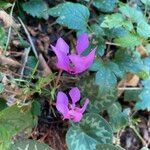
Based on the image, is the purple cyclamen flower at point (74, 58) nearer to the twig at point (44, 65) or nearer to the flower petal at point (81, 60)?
the flower petal at point (81, 60)

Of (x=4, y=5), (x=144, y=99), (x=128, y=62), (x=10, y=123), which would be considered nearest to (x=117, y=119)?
(x=144, y=99)

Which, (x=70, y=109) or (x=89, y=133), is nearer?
(x=70, y=109)

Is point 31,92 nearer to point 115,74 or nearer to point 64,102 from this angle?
point 64,102

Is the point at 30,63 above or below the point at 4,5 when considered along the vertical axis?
below

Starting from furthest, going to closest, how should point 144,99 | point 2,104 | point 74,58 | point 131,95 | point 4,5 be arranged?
point 131,95
point 144,99
point 4,5
point 2,104
point 74,58

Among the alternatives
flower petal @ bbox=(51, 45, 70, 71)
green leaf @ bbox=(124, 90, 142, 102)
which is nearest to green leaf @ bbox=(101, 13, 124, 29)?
flower petal @ bbox=(51, 45, 70, 71)

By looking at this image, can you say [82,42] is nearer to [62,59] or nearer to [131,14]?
[62,59]

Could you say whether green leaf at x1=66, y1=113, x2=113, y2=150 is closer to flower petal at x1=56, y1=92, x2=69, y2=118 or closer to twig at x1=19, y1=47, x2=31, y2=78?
flower petal at x1=56, y1=92, x2=69, y2=118
